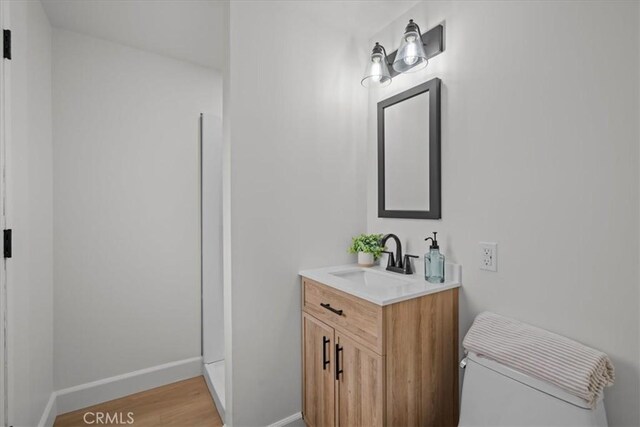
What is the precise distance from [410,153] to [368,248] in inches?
24.0

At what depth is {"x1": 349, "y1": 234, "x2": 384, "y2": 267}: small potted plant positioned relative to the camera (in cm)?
190

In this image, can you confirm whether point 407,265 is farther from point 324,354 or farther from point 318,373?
point 318,373

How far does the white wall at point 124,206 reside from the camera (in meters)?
1.95

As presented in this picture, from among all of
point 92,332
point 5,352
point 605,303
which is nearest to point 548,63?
point 605,303

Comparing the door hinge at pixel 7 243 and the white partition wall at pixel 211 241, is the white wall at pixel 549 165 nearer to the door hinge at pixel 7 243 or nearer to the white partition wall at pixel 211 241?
the white partition wall at pixel 211 241

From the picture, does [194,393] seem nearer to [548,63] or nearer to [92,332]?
[92,332]

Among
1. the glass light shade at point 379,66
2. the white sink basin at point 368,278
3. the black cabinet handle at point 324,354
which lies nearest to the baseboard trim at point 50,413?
the black cabinet handle at point 324,354

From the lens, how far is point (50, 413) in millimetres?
1790

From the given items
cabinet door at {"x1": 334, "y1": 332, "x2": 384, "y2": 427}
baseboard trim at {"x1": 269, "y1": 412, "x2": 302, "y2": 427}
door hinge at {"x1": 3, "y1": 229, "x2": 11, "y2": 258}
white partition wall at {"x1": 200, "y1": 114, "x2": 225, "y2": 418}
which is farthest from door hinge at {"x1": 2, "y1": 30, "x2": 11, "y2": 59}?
baseboard trim at {"x1": 269, "y1": 412, "x2": 302, "y2": 427}

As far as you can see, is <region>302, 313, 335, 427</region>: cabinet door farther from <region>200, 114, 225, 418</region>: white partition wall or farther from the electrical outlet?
<region>200, 114, 225, 418</region>: white partition wall

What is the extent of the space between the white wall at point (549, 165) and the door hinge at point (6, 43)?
6.14 ft

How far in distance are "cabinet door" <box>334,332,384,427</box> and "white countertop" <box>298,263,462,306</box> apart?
24 cm

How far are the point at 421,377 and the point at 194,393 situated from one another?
5.31ft

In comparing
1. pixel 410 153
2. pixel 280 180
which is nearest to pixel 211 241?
pixel 280 180
